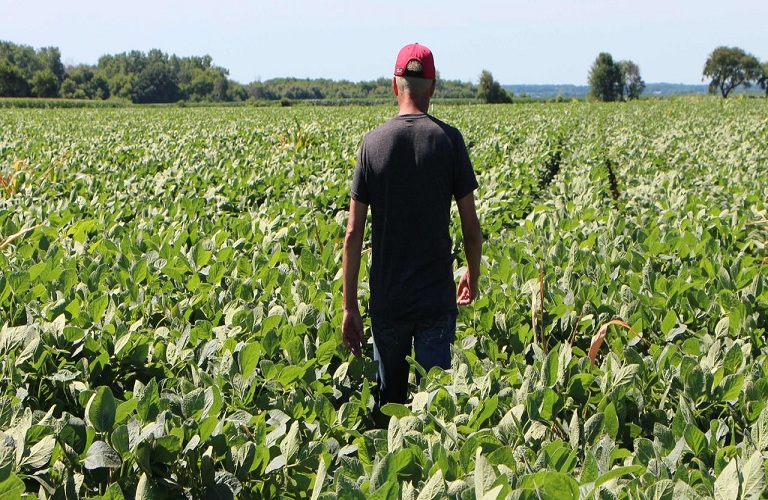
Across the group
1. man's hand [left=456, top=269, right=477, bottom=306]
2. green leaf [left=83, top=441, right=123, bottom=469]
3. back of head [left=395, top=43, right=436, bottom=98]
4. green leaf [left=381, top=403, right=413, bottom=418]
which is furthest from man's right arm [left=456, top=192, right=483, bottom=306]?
green leaf [left=83, top=441, right=123, bottom=469]

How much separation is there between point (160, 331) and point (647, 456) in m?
2.15

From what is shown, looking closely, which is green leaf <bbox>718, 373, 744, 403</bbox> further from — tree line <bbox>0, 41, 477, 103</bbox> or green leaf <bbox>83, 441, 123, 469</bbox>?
tree line <bbox>0, 41, 477, 103</bbox>

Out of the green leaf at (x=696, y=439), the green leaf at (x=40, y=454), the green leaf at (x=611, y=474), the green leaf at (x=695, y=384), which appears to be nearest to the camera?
the green leaf at (x=611, y=474)

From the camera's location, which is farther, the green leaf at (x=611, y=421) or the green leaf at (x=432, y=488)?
the green leaf at (x=611, y=421)

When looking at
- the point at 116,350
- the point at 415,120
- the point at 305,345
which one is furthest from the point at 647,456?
the point at 116,350

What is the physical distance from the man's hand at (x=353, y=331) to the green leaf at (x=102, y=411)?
1.25 m

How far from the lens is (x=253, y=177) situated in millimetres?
8984

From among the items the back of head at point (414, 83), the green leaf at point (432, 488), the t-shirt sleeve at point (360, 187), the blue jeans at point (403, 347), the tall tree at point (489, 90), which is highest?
the tall tree at point (489, 90)

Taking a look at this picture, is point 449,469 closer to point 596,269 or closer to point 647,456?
point 647,456

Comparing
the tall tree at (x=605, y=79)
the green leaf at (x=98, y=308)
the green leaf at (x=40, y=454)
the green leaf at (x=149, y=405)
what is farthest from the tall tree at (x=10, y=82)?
the green leaf at (x=40, y=454)

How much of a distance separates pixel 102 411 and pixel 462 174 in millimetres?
1794

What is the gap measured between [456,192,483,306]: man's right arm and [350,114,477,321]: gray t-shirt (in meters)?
0.06

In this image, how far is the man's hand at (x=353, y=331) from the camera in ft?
10.5

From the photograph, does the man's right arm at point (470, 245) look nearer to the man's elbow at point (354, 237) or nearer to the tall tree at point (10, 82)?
the man's elbow at point (354, 237)
